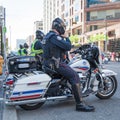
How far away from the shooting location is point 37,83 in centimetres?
691

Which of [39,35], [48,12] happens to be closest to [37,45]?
[39,35]

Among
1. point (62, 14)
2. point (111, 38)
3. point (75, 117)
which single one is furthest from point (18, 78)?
point (62, 14)

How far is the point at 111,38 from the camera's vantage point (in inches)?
2586

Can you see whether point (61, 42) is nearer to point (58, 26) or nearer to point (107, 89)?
point (58, 26)

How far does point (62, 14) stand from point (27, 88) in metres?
119

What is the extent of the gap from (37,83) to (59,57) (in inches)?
26.1

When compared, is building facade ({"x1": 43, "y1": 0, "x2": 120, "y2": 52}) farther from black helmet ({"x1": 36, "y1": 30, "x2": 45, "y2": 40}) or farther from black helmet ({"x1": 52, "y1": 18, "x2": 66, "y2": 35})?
black helmet ({"x1": 52, "y1": 18, "x2": 66, "y2": 35})

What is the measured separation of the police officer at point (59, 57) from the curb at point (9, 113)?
3.72 feet

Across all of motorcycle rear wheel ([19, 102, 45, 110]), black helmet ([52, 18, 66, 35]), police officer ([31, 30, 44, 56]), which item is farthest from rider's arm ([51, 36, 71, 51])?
police officer ([31, 30, 44, 56])

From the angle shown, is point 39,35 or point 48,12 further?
point 48,12

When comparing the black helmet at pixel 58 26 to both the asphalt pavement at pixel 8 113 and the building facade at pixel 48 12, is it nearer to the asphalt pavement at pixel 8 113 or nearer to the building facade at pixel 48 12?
the asphalt pavement at pixel 8 113

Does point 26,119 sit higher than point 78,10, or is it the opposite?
point 78,10

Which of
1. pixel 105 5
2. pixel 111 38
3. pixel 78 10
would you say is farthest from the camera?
pixel 78 10

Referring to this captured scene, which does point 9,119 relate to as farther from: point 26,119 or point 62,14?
point 62,14
